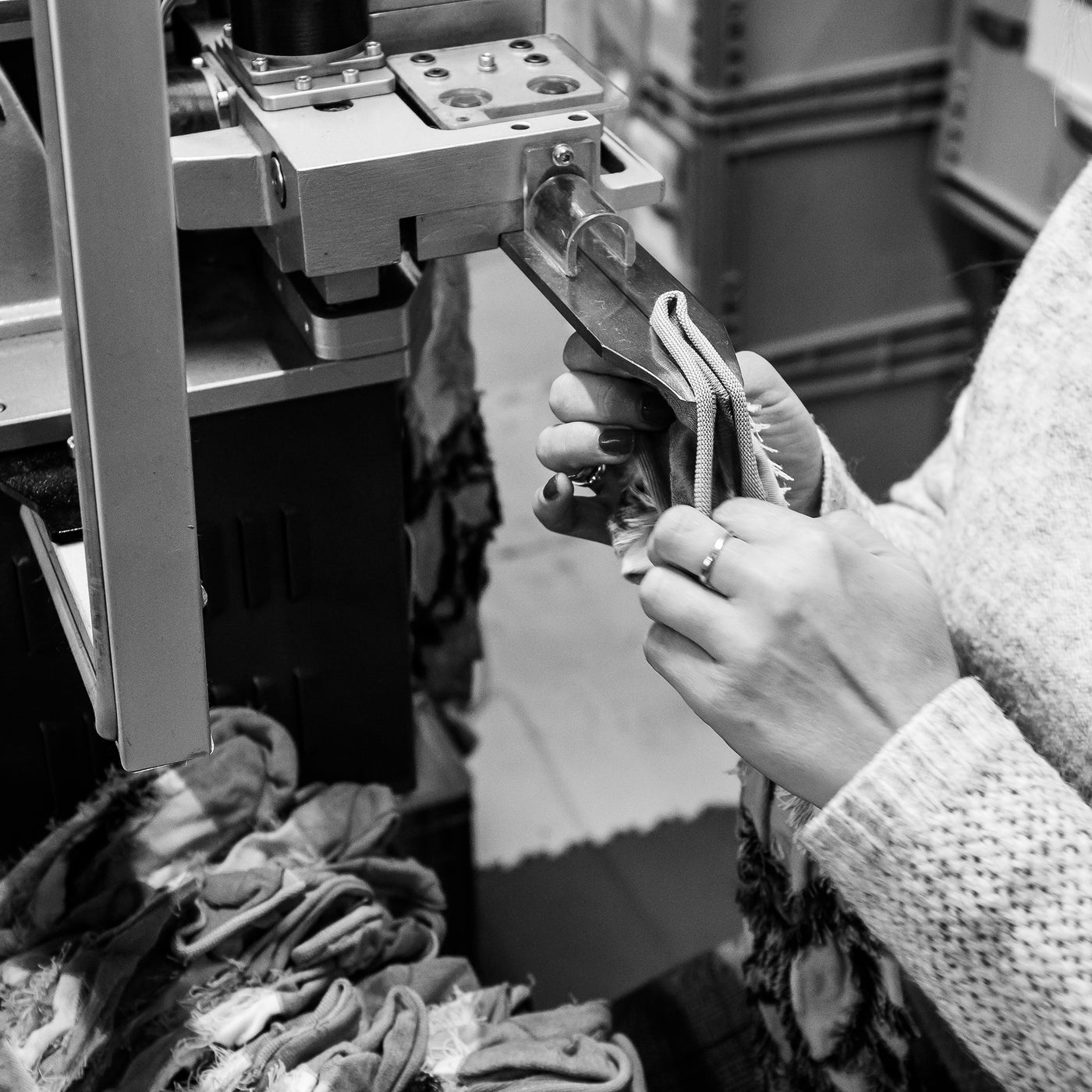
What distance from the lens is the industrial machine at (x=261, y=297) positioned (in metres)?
0.42

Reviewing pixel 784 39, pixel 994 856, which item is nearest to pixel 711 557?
pixel 994 856

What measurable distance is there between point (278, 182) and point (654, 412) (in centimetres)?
19

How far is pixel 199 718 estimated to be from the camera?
523 mm

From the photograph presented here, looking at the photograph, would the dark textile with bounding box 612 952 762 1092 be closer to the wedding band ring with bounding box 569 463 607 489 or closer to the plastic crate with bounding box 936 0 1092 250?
the wedding band ring with bounding box 569 463 607 489

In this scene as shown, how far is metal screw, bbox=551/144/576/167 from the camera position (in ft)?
2.00

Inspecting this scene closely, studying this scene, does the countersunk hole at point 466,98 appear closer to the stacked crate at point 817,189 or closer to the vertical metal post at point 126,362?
the vertical metal post at point 126,362

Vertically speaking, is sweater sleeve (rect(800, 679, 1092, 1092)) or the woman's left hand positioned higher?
the woman's left hand

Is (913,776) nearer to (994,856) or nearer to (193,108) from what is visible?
(994,856)

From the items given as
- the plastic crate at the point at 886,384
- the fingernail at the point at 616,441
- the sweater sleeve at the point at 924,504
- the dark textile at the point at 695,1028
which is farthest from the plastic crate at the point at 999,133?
the fingernail at the point at 616,441

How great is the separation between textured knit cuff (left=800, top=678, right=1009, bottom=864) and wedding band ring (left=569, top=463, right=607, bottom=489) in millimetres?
180

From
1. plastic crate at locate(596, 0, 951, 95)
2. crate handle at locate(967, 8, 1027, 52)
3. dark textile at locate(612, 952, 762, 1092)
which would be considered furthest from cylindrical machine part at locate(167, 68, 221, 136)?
crate handle at locate(967, 8, 1027, 52)

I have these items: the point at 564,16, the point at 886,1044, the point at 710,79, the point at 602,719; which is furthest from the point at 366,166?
the point at 564,16

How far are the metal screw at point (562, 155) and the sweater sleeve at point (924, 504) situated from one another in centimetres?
27

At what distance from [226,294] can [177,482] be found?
0.31 m
